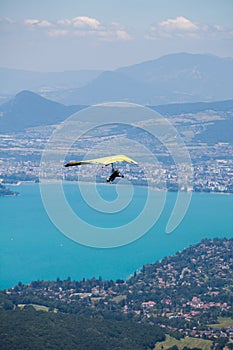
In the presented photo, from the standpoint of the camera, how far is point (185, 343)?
20.6m

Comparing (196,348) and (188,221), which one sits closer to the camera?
(196,348)

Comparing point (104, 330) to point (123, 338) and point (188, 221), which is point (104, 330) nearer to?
point (123, 338)

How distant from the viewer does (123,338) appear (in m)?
20.8

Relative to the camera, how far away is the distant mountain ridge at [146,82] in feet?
388

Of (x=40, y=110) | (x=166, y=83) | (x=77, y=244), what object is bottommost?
(x=77, y=244)

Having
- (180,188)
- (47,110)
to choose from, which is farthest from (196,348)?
(47,110)

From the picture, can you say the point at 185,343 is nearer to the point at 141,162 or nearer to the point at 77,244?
the point at 77,244

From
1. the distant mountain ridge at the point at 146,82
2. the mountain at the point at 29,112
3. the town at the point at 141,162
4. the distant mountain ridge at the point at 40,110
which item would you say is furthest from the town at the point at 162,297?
the distant mountain ridge at the point at 146,82

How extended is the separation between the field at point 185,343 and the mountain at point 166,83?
8837cm

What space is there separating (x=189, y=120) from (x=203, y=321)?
191 feet

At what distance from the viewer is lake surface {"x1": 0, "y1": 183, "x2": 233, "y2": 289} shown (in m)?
29.4

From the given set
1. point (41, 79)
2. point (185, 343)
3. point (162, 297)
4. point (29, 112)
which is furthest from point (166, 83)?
point (185, 343)

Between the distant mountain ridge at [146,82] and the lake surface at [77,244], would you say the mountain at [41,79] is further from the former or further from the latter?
the lake surface at [77,244]

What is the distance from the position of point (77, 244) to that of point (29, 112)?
177ft
